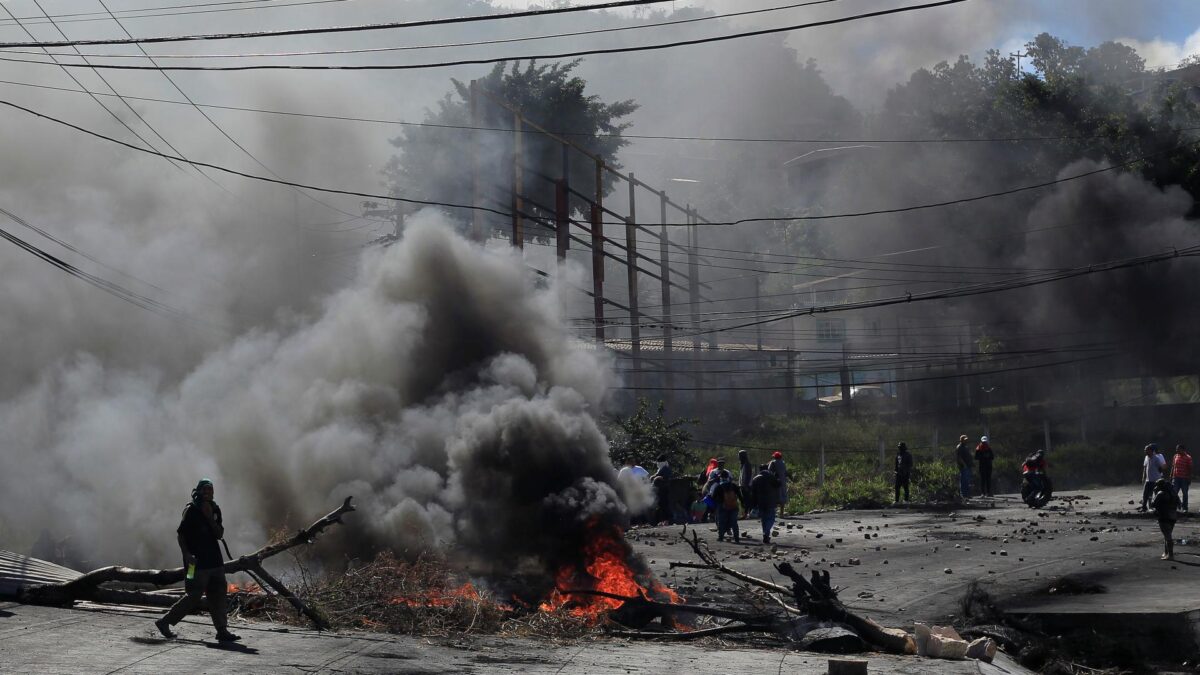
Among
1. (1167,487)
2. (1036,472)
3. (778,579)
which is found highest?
(1036,472)

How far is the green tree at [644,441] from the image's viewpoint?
2942cm

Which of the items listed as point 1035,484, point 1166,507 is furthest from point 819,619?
point 1035,484

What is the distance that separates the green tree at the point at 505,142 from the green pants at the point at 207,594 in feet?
→ 59.5

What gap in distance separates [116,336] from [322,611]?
20324 mm

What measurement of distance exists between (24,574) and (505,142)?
2179cm

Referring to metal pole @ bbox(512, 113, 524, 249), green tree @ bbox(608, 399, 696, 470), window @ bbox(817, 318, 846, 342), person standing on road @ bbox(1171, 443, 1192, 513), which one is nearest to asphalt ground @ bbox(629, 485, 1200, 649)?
person standing on road @ bbox(1171, 443, 1192, 513)

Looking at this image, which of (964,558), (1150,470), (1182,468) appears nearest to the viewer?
(964,558)

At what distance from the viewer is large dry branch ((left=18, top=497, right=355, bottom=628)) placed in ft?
36.8

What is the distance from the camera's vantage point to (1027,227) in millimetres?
43781

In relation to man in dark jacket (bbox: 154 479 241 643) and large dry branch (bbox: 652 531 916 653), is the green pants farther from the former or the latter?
large dry branch (bbox: 652 531 916 653)

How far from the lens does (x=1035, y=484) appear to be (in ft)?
84.5

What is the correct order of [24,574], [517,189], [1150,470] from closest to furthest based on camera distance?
[24,574] → [1150,470] → [517,189]

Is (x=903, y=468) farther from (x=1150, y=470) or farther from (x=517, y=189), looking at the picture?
(x=517, y=189)

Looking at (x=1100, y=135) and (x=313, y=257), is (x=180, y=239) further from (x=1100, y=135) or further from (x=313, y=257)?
(x=1100, y=135)
